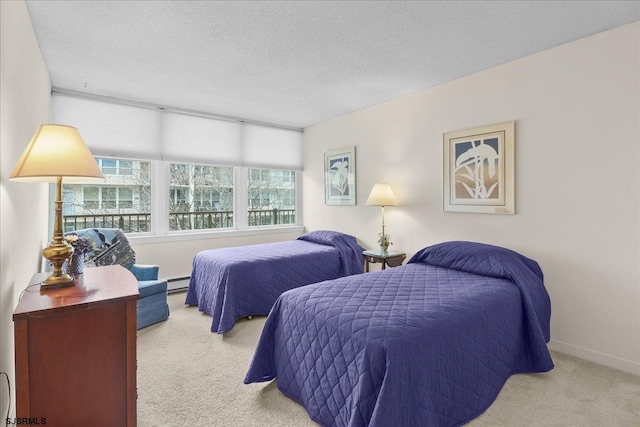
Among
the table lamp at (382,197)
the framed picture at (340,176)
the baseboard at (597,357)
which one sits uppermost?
the framed picture at (340,176)

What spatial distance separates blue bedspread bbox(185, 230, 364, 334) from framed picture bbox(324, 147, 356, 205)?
71cm

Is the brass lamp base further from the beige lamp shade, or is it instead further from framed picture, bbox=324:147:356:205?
framed picture, bbox=324:147:356:205

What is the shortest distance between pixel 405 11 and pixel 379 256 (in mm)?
2314

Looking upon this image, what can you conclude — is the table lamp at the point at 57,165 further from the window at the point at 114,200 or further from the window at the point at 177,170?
the window at the point at 114,200

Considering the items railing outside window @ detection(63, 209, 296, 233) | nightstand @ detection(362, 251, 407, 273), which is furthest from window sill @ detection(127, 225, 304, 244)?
nightstand @ detection(362, 251, 407, 273)

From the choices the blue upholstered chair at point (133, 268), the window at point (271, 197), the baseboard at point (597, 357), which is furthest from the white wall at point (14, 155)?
the baseboard at point (597, 357)

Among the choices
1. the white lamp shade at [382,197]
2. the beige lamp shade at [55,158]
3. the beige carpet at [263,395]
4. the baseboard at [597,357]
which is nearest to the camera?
the beige lamp shade at [55,158]

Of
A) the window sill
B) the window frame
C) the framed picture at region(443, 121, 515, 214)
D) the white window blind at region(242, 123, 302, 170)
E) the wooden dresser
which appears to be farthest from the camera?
the white window blind at region(242, 123, 302, 170)

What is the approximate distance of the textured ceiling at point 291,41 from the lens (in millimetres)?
2145

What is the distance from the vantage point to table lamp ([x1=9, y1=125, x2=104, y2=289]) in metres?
1.43

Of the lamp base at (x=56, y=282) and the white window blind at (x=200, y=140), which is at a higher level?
the white window blind at (x=200, y=140)

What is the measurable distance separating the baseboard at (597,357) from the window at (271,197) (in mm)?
3821

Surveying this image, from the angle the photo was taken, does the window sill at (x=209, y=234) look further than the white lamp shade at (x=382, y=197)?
Yes

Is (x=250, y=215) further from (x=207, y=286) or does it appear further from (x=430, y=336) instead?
(x=430, y=336)
